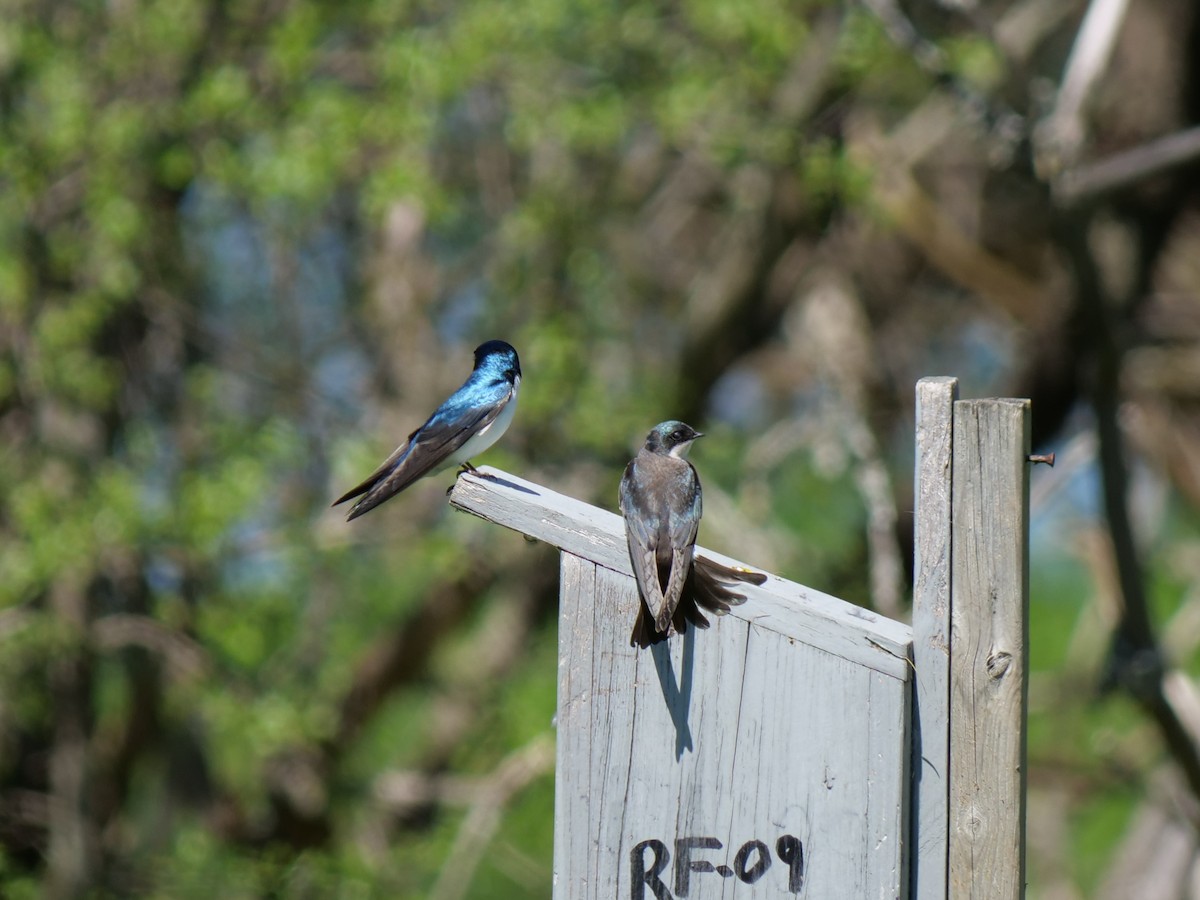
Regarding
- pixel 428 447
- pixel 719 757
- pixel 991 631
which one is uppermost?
pixel 428 447

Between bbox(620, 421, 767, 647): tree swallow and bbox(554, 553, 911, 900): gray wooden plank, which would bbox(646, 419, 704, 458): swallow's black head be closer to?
bbox(620, 421, 767, 647): tree swallow

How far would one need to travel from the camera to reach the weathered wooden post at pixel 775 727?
2.08m

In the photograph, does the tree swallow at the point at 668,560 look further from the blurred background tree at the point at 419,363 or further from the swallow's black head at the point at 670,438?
the blurred background tree at the point at 419,363

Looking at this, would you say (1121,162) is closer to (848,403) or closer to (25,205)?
(848,403)

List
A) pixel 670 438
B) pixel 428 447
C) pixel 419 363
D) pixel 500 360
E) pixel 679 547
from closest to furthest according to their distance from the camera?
pixel 679 547, pixel 670 438, pixel 428 447, pixel 500 360, pixel 419 363

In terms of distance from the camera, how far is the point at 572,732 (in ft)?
7.65

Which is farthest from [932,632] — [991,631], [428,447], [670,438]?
[428,447]

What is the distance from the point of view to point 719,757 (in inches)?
88.9

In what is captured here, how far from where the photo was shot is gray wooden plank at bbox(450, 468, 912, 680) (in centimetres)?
214

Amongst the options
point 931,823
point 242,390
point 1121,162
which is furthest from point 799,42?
point 931,823

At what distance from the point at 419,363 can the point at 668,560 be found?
449cm

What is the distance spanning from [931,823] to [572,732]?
1.83 ft

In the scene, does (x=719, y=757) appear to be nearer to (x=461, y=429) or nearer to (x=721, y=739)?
(x=721, y=739)

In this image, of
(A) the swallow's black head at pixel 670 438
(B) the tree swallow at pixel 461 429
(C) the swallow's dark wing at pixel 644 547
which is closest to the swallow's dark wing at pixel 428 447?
(B) the tree swallow at pixel 461 429
